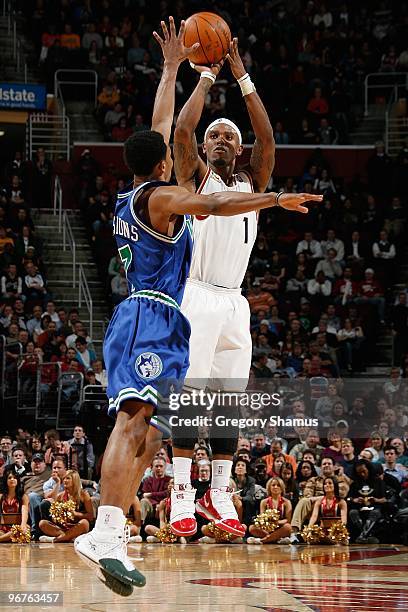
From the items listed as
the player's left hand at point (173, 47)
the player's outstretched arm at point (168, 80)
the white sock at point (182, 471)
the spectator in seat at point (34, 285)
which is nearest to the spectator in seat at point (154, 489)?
the spectator in seat at point (34, 285)

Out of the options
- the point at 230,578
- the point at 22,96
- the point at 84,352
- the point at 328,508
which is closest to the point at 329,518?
the point at 328,508

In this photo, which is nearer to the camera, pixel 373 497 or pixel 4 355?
pixel 373 497

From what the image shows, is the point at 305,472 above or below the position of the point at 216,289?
below

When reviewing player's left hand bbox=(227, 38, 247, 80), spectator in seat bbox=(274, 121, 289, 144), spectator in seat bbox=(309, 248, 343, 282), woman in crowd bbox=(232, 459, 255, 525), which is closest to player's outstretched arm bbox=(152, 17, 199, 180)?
player's left hand bbox=(227, 38, 247, 80)

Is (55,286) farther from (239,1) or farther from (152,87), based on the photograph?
(239,1)

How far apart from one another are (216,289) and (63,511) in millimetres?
5886

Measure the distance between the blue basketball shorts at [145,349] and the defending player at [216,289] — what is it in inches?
38.9

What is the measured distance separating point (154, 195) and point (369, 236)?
14.2 metres

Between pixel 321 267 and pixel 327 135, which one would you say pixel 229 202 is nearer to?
pixel 321 267

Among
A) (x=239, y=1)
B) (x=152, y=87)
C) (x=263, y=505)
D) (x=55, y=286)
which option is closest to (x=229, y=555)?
(x=263, y=505)

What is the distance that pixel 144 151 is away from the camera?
662 cm

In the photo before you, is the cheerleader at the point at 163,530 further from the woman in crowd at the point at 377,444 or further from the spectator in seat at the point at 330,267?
the spectator in seat at the point at 330,267

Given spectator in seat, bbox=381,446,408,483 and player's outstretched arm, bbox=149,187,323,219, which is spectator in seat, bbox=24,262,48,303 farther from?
player's outstretched arm, bbox=149,187,323,219

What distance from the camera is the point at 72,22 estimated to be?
2402 centimetres
